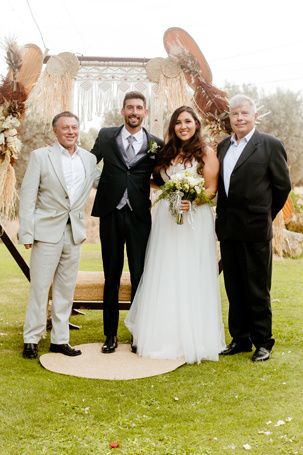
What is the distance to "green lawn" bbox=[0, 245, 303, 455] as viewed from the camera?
9.87 ft

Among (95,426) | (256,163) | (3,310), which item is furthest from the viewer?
(3,310)

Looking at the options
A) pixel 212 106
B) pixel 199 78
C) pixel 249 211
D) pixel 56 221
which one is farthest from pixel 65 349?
pixel 199 78

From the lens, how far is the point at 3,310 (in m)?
6.75

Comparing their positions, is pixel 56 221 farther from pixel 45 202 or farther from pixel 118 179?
pixel 118 179

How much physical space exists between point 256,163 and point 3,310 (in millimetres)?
3778

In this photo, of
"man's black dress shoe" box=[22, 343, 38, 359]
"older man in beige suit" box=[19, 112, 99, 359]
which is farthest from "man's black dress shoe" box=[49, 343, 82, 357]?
"man's black dress shoe" box=[22, 343, 38, 359]

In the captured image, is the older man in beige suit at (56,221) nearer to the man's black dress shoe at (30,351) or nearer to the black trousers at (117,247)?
the man's black dress shoe at (30,351)

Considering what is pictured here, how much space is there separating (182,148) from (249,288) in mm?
1254

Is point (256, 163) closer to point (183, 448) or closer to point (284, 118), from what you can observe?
point (183, 448)

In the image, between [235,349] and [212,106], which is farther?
[212,106]

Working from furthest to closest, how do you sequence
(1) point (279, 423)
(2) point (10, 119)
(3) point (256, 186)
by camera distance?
1. (2) point (10, 119)
2. (3) point (256, 186)
3. (1) point (279, 423)

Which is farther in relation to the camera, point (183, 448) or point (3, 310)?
point (3, 310)

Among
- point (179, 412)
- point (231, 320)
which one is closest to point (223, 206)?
point (231, 320)

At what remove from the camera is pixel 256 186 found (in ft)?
14.3
